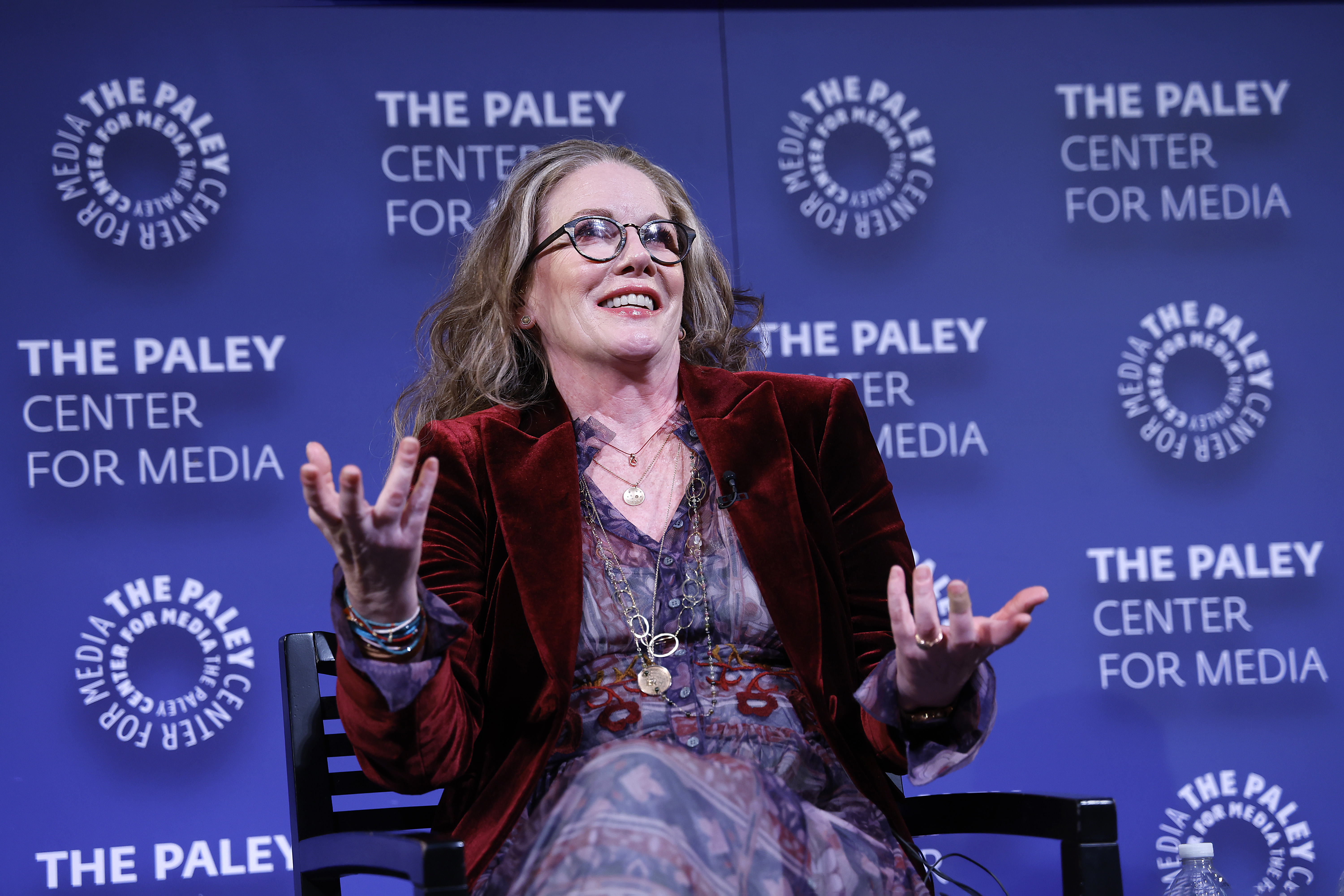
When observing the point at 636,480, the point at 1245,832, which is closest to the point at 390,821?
the point at 636,480

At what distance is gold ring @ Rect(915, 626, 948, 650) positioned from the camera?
1471 mm

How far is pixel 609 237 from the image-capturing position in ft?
6.74

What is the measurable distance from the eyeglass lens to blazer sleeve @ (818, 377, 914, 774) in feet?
1.32

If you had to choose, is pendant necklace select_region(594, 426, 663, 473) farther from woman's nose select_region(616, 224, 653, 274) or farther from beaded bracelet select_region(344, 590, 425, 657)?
beaded bracelet select_region(344, 590, 425, 657)

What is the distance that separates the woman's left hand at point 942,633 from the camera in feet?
4.65

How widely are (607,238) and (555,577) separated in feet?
2.01

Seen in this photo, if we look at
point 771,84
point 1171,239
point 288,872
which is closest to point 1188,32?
point 1171,239

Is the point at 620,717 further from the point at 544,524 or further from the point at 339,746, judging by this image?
the point at 339,746

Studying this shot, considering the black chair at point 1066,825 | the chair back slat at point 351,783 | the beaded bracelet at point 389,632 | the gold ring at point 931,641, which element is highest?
the beaded bracelet at point 389,632

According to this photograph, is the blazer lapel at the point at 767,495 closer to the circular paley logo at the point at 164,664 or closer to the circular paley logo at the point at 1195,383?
the circular paley logo at the point at 164,664

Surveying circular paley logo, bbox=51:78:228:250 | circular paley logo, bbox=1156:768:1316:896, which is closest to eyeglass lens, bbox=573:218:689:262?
circular paley logo, bbox=51:78:228:250

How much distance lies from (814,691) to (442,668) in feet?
1.76

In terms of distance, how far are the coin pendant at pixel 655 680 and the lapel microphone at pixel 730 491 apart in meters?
0.29

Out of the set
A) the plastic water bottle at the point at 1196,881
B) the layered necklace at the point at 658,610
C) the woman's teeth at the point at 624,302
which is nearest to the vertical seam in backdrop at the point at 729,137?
the woman's teeth at the point at 624,302
